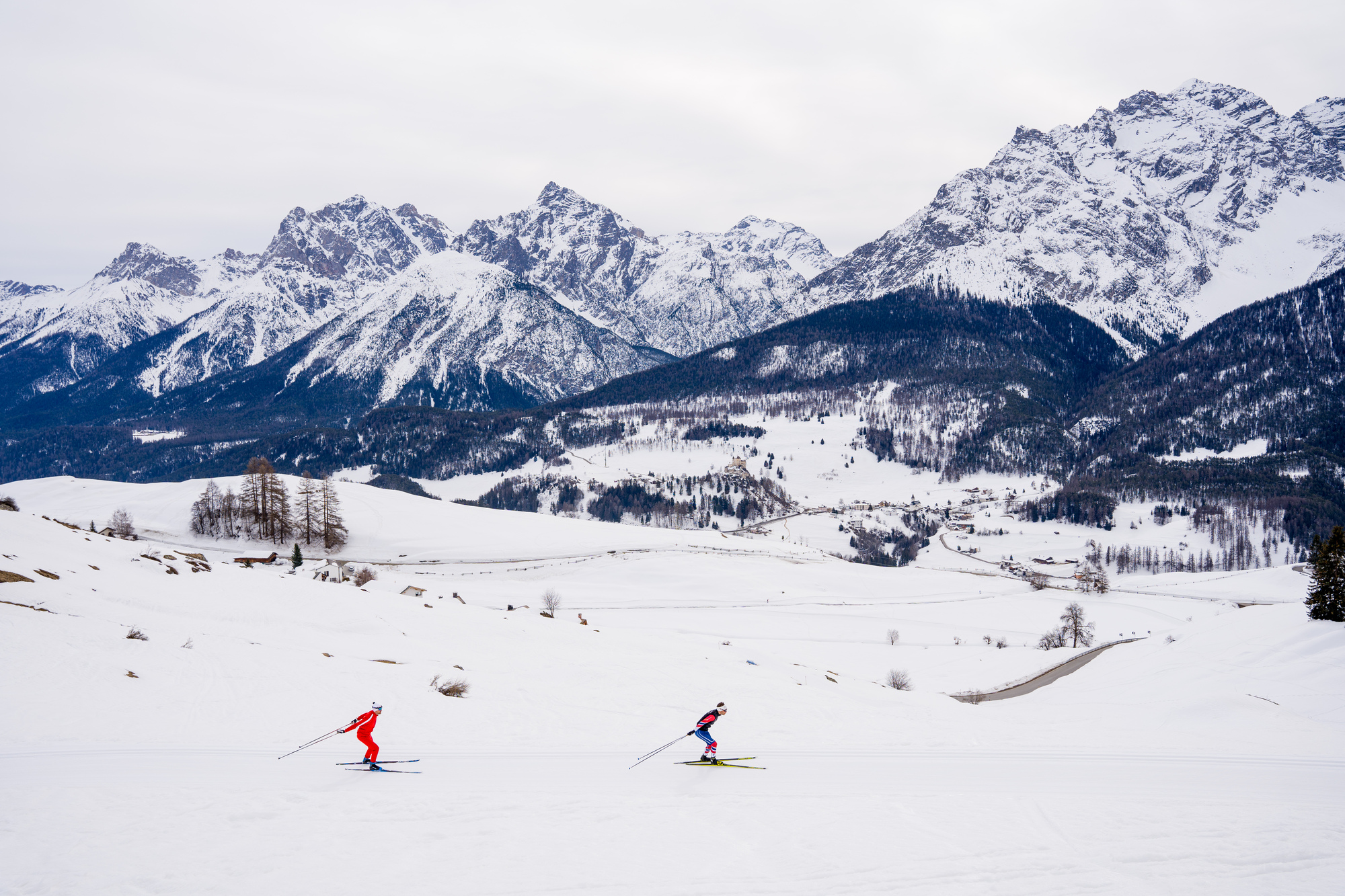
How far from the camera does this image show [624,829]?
1633 centimetres

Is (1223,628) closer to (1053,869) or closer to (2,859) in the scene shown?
(1053,869)

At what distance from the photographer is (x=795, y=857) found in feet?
51.0

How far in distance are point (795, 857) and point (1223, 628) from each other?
2054 inches

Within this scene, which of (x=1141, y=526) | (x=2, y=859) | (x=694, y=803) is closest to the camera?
(x=2, y=859)

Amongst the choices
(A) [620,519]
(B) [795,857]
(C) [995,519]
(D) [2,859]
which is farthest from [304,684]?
(C) [995,519]

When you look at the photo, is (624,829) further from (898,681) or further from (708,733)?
(898,681)

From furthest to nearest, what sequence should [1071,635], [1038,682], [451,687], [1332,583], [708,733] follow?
[1071,635] → [1038,682] → [1332,583] → [451,687] → [708,733]

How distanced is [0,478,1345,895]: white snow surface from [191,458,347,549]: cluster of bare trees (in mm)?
41907

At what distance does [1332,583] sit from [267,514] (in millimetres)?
100093

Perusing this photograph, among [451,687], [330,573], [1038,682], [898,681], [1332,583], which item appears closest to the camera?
[451,687]

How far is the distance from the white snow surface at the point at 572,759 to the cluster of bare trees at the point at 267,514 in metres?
41.9

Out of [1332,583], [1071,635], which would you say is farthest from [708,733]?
[1071,635]

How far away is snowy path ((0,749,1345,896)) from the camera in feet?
45.6

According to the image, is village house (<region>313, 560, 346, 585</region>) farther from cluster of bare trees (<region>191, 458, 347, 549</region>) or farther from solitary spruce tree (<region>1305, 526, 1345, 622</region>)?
solitary spruce tree (<region>1305, 526, 1345, 622</region>)
